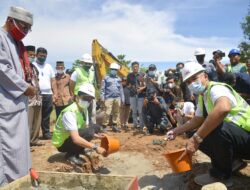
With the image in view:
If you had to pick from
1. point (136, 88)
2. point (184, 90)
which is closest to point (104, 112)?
point (136, 88)

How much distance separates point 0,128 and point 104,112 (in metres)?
5.96

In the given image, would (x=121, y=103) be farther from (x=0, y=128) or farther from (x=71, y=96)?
(x=0, y=128)

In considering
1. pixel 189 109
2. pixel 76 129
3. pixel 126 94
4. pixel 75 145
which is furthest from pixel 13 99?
pixel 126 94

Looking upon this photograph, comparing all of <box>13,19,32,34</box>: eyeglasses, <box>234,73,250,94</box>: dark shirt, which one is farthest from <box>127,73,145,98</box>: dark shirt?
<box>13,19,32,34</box>: eyeglasses

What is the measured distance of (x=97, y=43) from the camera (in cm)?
1109

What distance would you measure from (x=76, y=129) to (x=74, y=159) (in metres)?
0.65

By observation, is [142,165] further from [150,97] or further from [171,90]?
[171,90]

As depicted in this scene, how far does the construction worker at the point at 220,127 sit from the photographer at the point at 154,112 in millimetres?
4163

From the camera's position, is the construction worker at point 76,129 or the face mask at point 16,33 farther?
the construction worker at point 76,129

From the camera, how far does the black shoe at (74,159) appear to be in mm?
5391

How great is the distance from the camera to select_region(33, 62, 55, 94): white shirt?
7483mm

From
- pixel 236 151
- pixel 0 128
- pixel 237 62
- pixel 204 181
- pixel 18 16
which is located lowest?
pixel 204 181

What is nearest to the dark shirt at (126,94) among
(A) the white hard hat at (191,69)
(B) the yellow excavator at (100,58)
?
(B) the yellow excavator at (100,58)

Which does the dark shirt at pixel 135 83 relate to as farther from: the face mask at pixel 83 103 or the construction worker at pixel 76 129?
the face mask at pixel 83 103
